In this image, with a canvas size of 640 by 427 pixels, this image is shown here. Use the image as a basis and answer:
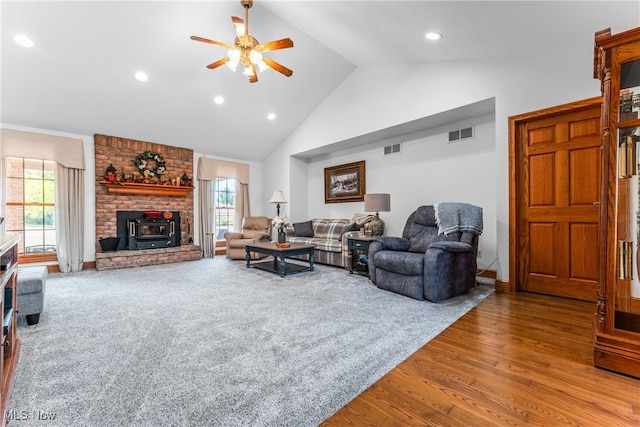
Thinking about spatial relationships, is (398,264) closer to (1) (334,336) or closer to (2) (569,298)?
(1) (334,336)

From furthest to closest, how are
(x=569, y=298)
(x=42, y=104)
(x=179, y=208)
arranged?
(x=179, y=208), (x=42, y=104), (x=569, y=298)

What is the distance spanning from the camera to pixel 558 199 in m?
3.19

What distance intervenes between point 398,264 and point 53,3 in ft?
15.5

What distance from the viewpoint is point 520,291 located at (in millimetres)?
3420

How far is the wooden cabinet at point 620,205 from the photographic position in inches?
63.7

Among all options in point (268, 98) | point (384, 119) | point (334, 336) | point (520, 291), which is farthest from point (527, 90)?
point (268, 98)

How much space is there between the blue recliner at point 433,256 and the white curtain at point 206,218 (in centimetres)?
419

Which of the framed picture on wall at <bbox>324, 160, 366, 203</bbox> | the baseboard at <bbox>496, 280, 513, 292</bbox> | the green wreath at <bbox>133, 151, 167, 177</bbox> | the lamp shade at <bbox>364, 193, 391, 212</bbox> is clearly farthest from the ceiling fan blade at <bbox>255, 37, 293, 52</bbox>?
the green wreath at <bbox>133, 151, 167, 177</bbox>

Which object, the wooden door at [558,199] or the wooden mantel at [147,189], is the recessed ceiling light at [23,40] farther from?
the wooden door at [558,199]

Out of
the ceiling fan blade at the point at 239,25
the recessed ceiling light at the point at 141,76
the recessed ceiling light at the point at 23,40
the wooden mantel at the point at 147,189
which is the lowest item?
the wooden mantel at the point at 147,189

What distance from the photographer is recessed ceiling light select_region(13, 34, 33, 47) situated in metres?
3.46

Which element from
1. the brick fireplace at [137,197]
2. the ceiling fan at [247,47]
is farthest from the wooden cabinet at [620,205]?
the brick fireplace at [137,197]

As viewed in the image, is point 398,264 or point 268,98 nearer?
point 398,264

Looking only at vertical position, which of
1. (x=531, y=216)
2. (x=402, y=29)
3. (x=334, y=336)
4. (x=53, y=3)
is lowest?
(x=334, y=336)
